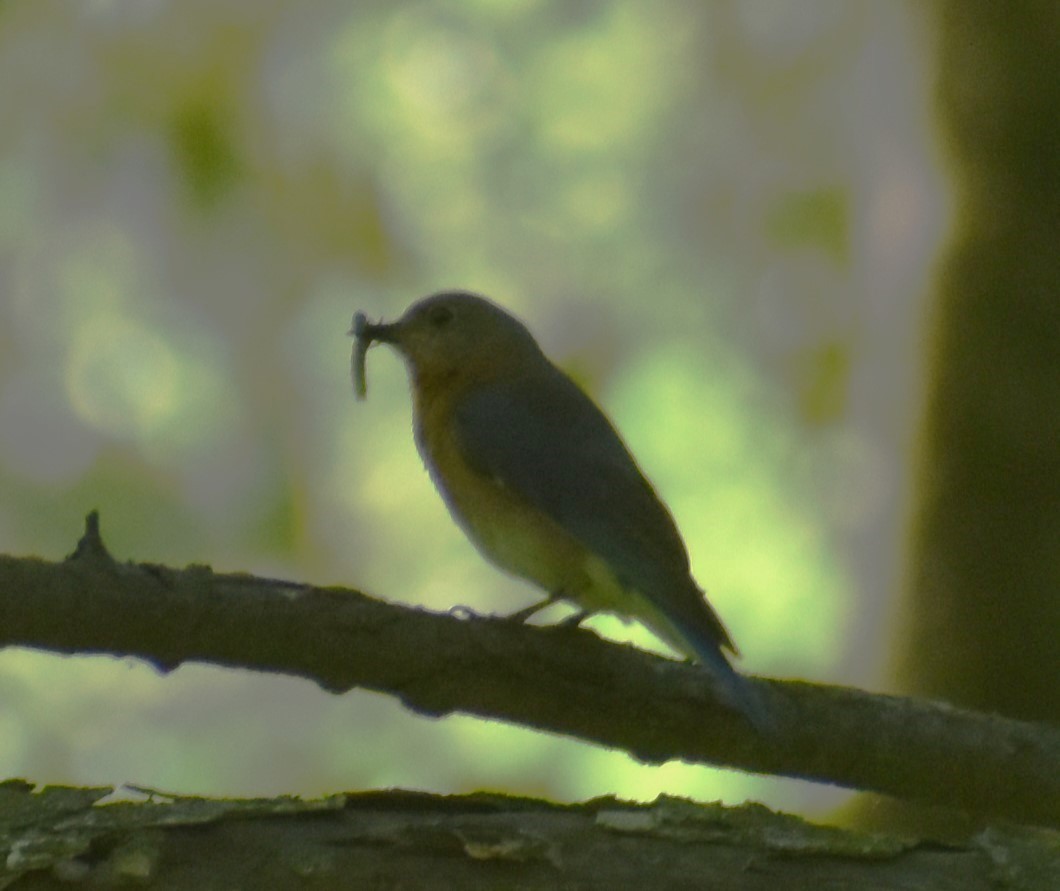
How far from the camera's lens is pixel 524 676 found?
11.6ft

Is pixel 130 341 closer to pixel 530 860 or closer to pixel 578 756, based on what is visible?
pixel 578 756

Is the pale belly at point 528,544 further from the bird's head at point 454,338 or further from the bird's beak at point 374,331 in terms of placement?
the bird's beak at point 374,331

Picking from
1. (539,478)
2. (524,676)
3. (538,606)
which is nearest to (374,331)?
(539,478)

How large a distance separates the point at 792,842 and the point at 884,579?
6.43 feet

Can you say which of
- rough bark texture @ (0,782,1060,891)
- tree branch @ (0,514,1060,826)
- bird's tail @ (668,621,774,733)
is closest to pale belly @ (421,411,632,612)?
bird's tail @ (668,621,774,733)

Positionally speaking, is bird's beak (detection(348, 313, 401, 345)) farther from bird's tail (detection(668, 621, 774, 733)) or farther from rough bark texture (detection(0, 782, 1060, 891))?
rough bark texture (detection(0, 782, 1060, 891))

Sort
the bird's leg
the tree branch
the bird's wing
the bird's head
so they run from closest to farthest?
the tree branch, the bird's wing, the bird's leg, the bird's head

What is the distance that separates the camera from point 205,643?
3.18 m

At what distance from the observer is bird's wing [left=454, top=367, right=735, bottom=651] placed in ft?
14.0

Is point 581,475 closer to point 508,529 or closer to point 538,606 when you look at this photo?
point 508,529

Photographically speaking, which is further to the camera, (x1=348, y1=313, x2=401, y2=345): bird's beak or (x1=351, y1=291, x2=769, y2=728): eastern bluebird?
(x1=348, y1=313, x2=401, y2=345): bird's beak

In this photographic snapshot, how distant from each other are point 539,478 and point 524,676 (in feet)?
3.96

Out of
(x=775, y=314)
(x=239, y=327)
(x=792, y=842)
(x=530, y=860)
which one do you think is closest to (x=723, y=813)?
(x=792, y=842)

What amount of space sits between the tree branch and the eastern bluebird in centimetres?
18
